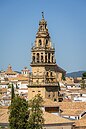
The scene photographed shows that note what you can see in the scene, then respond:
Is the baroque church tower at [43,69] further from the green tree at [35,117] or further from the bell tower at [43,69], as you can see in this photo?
the green tree at [35,117]

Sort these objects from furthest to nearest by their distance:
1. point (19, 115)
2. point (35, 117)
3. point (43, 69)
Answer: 1. point (43, 69)
2. point (19, 115)
3. point (35, 117)

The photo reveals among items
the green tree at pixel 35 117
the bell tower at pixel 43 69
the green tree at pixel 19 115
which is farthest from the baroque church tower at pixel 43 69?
the green tree at pixel 19 115

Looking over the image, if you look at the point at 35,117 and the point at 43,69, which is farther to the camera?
the point at 43,69

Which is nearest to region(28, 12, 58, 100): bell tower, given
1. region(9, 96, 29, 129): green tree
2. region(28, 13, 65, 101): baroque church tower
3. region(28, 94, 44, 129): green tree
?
region(28, 13, 65, 101): baroque church tower

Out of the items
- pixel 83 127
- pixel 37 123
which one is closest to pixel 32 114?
pixel 37 123

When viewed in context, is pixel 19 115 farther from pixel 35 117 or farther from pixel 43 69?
pixel 43 69

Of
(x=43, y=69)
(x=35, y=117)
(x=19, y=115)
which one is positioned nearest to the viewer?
(x=35, y=117)

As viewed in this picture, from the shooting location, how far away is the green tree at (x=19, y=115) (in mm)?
32966

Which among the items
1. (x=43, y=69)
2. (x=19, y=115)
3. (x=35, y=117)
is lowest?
(x=35, y=117)

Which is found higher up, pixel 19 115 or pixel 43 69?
pixel 43 69

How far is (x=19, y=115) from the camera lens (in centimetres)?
3325

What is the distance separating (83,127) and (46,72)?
46.7 feet

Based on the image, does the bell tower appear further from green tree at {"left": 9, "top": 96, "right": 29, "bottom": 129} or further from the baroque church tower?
green tree at {"left": 9, "top": 96, "right": 29, "bottom": 129}

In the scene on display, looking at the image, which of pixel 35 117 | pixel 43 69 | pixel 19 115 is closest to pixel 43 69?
pixel 43 69
